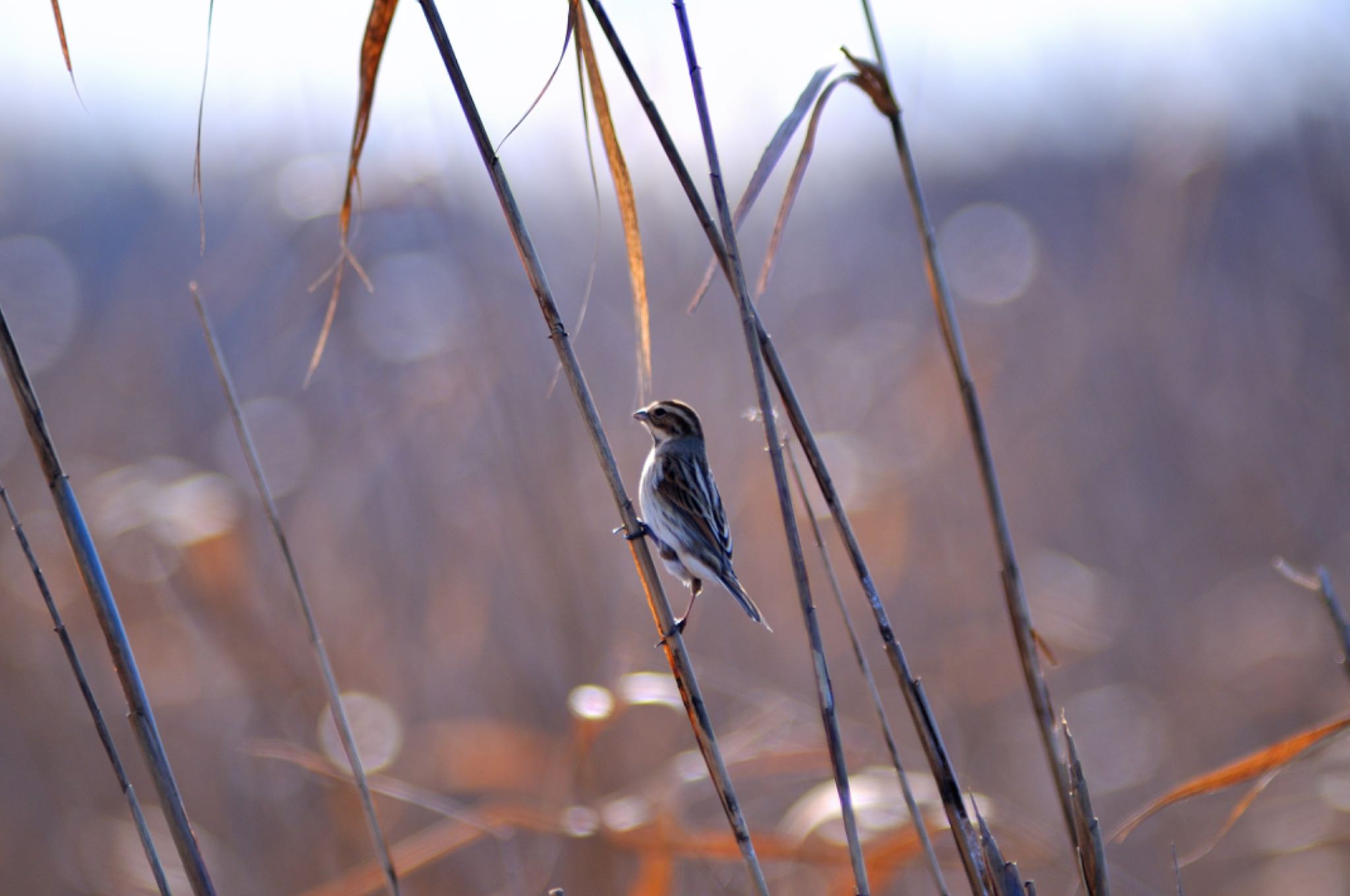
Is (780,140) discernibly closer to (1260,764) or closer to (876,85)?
(876,85)

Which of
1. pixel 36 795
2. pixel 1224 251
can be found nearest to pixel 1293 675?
pixel 1224 251

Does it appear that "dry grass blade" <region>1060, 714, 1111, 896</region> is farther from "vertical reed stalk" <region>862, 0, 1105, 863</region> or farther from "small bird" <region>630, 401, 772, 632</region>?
"small bird" <region>630, 401, 772, 632</region>

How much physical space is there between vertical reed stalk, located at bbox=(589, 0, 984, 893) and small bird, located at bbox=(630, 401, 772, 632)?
122cm

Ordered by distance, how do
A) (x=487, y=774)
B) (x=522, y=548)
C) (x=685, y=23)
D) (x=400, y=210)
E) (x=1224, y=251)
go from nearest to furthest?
1. (x=685, y=23)
2. (x=487, y=774)
3. (x=400, y=210)
4. (x=522, y=548)
5. (x=1224, y=251)

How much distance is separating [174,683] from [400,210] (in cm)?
223

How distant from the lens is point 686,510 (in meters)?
3.35

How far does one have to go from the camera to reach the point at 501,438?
12.6 feet

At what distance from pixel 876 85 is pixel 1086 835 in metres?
1.28

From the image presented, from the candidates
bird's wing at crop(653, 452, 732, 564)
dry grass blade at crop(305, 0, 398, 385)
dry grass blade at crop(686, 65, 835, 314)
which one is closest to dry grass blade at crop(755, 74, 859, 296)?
dry grass blade at crop(686, 65, 835, 314)

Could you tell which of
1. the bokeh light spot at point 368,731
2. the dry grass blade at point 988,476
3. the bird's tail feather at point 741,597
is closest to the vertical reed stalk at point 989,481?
the dry grass blade at point 988,476

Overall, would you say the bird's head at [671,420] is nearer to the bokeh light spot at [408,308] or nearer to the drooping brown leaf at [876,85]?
the bokeh light spot at [408,308]

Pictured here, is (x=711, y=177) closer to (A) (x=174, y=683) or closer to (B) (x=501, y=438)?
(B) (x=501, y=438)

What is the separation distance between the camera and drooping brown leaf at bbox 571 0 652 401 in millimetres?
1715

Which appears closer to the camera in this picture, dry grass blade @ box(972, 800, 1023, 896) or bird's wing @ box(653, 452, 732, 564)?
dry grass blade @ box(972, 800, 1023, 896)
